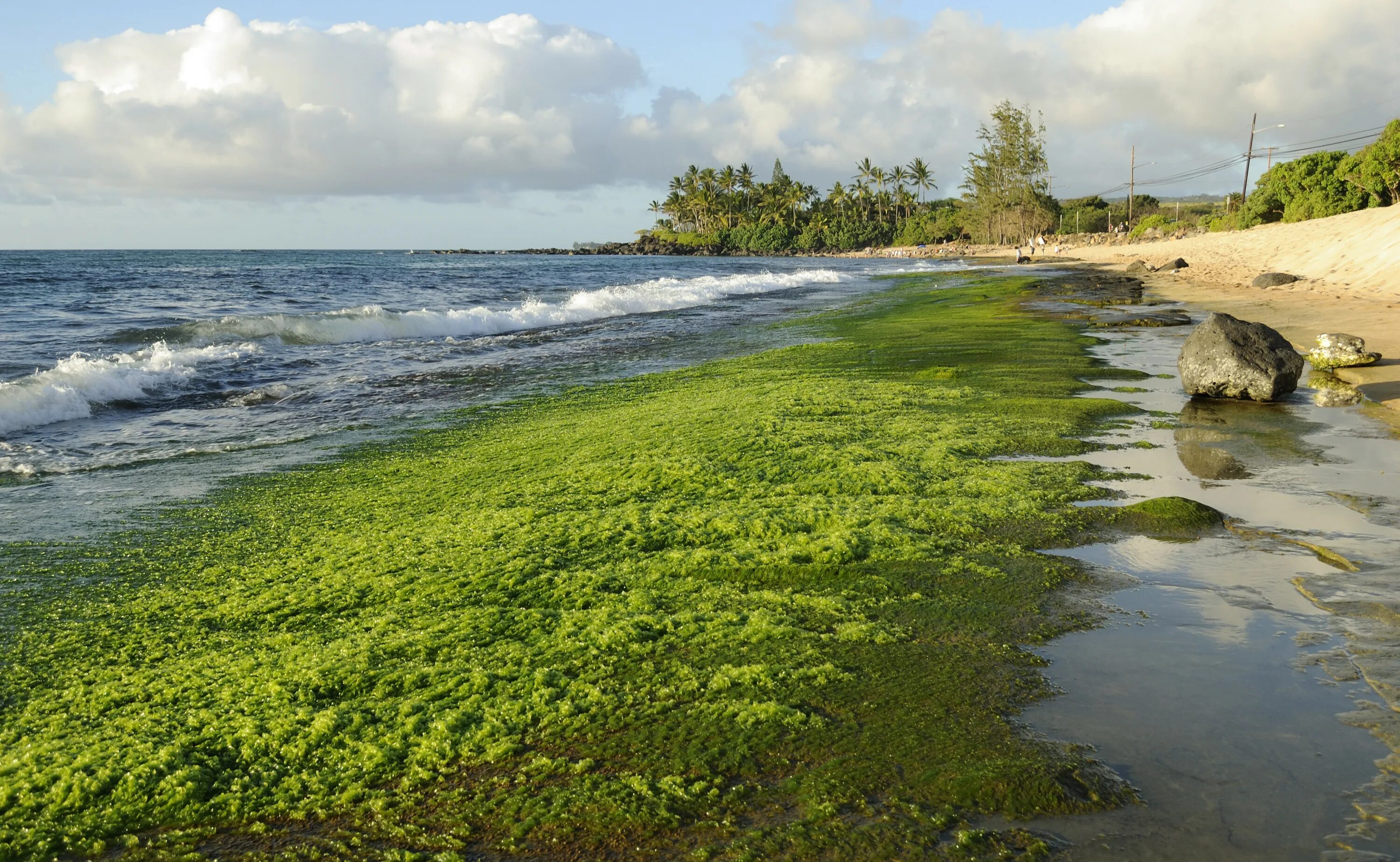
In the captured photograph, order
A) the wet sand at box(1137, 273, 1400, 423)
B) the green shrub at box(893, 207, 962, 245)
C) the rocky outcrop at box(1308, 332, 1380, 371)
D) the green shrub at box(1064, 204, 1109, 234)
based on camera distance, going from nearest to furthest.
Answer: the wet sand at box(1137, 273, 1400, 423) → the rocky outcrop at box(1308, 332, 1380, 371) → the green shrub at box(1064, 204, 1109, 234) → the green shrub at box(893, 207, 962, 245)

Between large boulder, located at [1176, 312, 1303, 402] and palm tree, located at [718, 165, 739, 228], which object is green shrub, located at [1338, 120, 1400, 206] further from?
palm tree, located at [718, 165, 739, 228]

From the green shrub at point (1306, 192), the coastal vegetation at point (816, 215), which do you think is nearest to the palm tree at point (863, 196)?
the coastal vegetation at point (816, 215)

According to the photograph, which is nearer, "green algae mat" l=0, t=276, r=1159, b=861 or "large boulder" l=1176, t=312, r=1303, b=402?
"green algae mat" l=0, t=276, r=1159, b=861

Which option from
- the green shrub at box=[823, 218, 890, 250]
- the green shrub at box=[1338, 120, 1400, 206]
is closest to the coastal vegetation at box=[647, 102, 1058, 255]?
the green shrub at box=[823, 218, 890, 250]

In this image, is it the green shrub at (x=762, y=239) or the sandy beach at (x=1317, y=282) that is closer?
the sandy beach at (x=1317, y=282)

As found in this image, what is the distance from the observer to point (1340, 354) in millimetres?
10812

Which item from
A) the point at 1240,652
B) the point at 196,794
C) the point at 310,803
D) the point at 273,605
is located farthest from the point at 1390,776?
the point at 273,605

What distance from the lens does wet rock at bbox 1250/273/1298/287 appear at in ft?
72.9

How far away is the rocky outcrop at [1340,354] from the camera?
10.8 meters

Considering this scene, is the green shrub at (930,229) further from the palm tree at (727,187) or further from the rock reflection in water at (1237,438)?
the rock reflection in water at (1237,438)

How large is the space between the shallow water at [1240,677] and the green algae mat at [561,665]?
0.66 feet

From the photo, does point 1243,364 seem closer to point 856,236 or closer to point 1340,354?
point 1340,354

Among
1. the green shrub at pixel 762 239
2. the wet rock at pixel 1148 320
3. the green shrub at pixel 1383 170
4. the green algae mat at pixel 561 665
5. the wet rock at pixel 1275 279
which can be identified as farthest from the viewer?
the green shrub at pixel 762 239

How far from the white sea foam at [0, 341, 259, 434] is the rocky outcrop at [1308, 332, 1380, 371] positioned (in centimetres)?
1618
